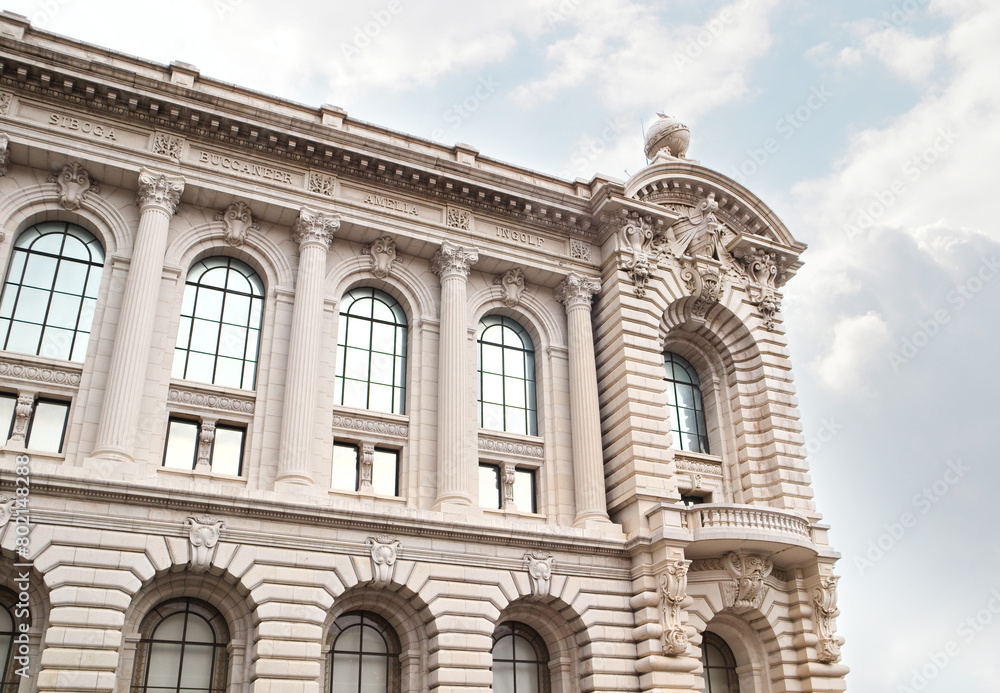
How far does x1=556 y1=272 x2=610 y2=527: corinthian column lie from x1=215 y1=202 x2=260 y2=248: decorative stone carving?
1063cm

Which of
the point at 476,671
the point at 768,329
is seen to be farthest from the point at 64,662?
the point at 768,329

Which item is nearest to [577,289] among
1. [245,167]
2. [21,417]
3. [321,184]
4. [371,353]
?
[371,353]

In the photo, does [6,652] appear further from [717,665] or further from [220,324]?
[717,665]

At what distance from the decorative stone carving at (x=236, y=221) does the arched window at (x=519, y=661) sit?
13835mm

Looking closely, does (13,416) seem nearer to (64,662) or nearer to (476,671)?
(64,662)

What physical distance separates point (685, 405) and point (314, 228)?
14247 millimetres

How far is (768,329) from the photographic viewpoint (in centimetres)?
3056

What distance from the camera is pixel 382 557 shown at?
21766 mm

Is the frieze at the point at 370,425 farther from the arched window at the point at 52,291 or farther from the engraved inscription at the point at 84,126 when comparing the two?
the engraved inscription at the point at 84,126

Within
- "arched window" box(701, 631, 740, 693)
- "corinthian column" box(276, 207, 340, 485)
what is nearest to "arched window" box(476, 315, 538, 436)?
"corinthian column" box(276, 207, 340, 485)

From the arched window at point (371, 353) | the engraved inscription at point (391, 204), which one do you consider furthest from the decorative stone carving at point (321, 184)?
the arched window at point (371, 353)

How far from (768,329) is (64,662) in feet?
78.7

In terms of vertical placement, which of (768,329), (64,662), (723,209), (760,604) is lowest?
(64,662)

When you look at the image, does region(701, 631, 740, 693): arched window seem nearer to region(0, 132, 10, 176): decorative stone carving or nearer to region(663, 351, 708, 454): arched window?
region(663, 351, 708, 454): arched window
